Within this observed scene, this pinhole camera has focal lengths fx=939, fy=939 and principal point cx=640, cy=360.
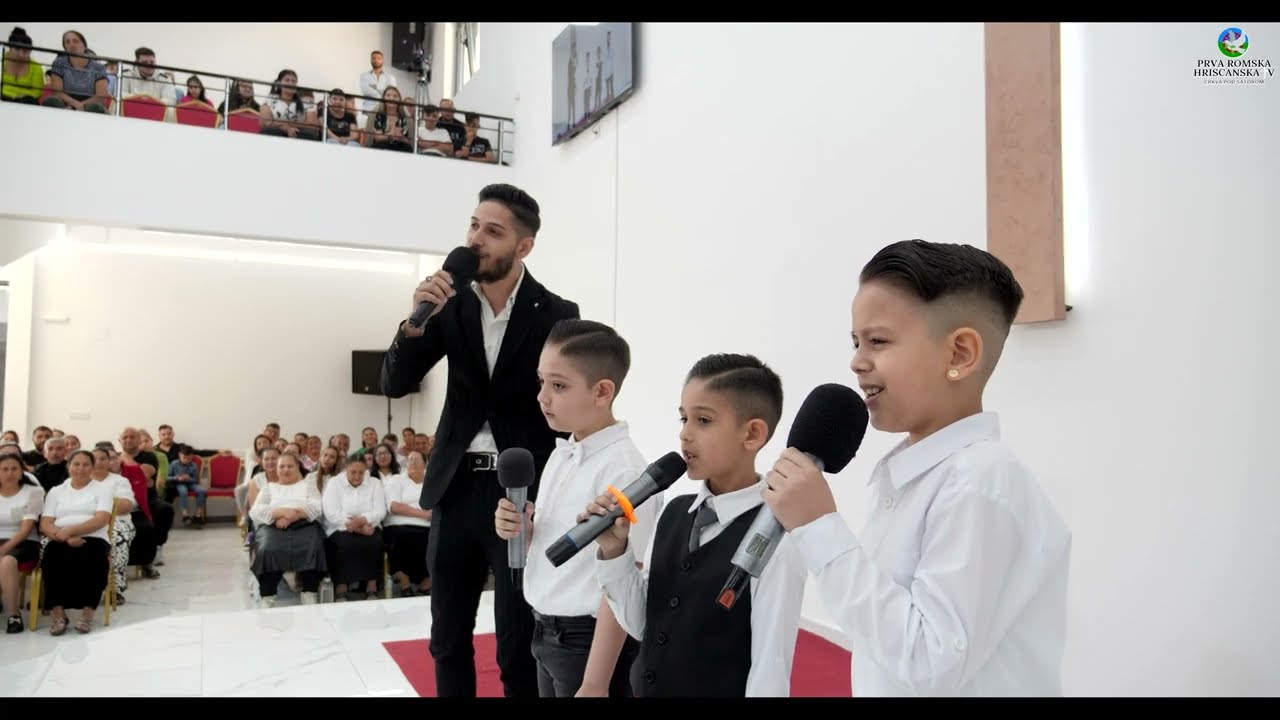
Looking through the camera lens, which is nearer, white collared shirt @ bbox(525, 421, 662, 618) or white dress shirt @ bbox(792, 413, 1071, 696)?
white dress shirt @ bbox(792, 413, 1071, 696)

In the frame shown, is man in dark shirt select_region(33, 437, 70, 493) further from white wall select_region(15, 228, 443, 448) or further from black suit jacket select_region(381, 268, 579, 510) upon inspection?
black suit jacket select_region(381, 268, 579, 510)

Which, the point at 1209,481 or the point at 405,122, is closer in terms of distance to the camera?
the point at 1209,481

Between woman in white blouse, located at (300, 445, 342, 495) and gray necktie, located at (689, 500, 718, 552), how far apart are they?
5.61m

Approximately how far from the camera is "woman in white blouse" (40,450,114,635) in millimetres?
5355

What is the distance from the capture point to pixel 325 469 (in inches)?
276

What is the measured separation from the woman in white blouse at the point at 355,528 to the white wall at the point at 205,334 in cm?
569

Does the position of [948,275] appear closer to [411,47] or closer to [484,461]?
[484,461]

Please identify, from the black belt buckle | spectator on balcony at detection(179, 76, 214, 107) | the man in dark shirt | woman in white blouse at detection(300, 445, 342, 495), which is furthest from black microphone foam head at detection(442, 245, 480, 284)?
spectator on balcony at detection(179, 76, 214, 107)

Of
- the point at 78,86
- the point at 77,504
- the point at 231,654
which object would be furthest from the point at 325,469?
the point at 78,86

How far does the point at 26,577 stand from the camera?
574 cm
